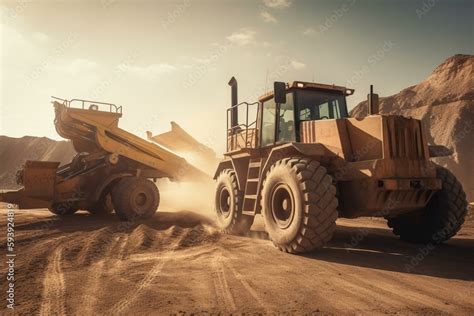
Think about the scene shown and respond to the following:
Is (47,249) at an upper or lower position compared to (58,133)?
lower

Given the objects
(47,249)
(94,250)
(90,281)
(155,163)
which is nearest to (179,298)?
(90,281)

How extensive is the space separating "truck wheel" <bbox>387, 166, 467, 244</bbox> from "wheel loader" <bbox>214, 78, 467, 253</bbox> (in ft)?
0.05

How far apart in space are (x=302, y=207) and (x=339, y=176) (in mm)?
927

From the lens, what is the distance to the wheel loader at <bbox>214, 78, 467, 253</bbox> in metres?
5.20

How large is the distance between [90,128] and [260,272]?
808cm

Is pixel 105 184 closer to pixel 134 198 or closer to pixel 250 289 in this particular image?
pixel 134 198

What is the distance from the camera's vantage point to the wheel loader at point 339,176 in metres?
5.20

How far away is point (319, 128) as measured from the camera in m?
6.10

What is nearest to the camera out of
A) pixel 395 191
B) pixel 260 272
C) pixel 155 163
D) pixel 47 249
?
pixel 260 272

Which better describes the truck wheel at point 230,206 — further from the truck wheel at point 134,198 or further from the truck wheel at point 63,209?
the truck wheel at point 63,209

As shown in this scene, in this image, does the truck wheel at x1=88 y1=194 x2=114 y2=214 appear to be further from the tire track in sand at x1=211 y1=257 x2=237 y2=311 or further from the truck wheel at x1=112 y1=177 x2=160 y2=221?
the tire track in sand at x1=211 y1=257 x2=237 y2=311

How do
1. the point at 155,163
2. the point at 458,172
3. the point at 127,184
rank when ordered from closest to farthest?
the point at 127,184 → the point at 155,163 → the point at 458,172


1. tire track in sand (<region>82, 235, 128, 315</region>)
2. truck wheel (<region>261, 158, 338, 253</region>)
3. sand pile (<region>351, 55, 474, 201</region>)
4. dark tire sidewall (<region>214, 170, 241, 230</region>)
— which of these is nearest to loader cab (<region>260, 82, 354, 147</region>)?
truck wheel (<region>261, 158, 338, 253</region>)

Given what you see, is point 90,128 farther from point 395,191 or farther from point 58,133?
point 395,191
